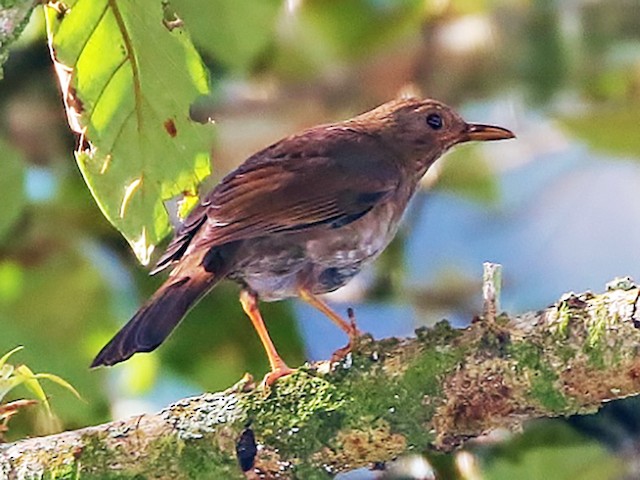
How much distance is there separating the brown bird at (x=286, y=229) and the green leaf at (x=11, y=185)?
0.34 meters

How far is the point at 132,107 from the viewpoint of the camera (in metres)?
1.90

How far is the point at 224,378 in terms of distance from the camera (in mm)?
3473

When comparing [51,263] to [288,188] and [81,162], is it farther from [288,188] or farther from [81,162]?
[81,162]

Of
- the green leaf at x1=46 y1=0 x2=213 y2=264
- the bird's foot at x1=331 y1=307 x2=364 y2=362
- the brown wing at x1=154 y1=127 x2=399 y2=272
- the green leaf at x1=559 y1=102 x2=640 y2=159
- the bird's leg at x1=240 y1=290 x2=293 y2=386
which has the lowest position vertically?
the green leaf at x1=559 y1=102 x2=640 y2=159

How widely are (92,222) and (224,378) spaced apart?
559 millimetres

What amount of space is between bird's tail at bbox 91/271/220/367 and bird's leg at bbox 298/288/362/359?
0.21m

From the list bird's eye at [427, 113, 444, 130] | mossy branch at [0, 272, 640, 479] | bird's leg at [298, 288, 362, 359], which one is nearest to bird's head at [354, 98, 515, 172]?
bird's eye at [427, 113, 444, 130]

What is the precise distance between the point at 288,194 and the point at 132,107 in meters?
0.44

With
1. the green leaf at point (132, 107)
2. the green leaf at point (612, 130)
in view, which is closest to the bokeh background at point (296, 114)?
the green leaf at point (612, 130)

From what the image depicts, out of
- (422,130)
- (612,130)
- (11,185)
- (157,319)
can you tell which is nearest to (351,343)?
(157,319)

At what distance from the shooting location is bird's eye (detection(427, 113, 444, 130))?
9.04ft

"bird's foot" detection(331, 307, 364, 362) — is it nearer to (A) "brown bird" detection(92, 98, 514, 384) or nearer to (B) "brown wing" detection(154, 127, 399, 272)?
(A) "brown bird" detection(92, 98, 514, 384)

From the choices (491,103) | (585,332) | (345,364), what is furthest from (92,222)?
(585,332)

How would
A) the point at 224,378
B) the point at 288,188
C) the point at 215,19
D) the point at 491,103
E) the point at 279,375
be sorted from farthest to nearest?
1. the point at 491,103
2. the point at 224,378
3. the point at 215,19
4. the point at 288,188
5. the point at 279,375
